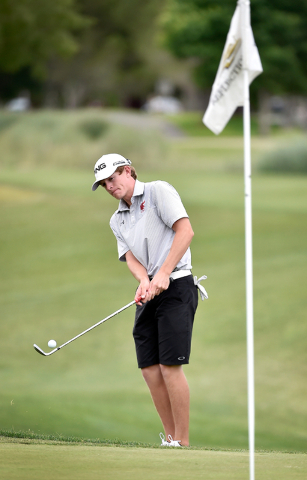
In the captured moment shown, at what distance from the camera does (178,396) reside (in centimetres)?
391

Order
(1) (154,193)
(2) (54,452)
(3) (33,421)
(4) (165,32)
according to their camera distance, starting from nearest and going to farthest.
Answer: (2) (54,452), (1) (154,193), (3) (33,421), (4) (165,32)

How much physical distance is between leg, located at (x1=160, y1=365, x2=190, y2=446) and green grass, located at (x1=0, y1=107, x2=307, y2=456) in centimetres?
180

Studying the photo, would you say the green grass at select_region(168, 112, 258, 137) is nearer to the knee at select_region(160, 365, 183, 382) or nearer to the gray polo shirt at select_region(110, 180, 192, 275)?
the gray polo shirt at select_region(110, 180, 192, 275)

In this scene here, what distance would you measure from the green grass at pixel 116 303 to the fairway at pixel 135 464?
211cm

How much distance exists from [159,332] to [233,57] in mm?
1435

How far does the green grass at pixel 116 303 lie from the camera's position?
813cm

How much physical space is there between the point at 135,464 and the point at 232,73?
6.34ft

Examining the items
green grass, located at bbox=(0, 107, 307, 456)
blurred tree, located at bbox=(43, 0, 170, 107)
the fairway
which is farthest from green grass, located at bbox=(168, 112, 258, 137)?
the fairway

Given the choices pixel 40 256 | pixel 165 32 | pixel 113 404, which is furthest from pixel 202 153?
pixel 113 404

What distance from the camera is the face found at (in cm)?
382

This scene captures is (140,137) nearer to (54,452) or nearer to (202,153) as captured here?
(202,153)

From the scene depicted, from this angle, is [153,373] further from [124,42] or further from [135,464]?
[124,42]

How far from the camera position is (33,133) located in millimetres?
24750

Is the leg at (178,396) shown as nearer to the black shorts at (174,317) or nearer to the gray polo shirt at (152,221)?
the black shorts at (174,317)
